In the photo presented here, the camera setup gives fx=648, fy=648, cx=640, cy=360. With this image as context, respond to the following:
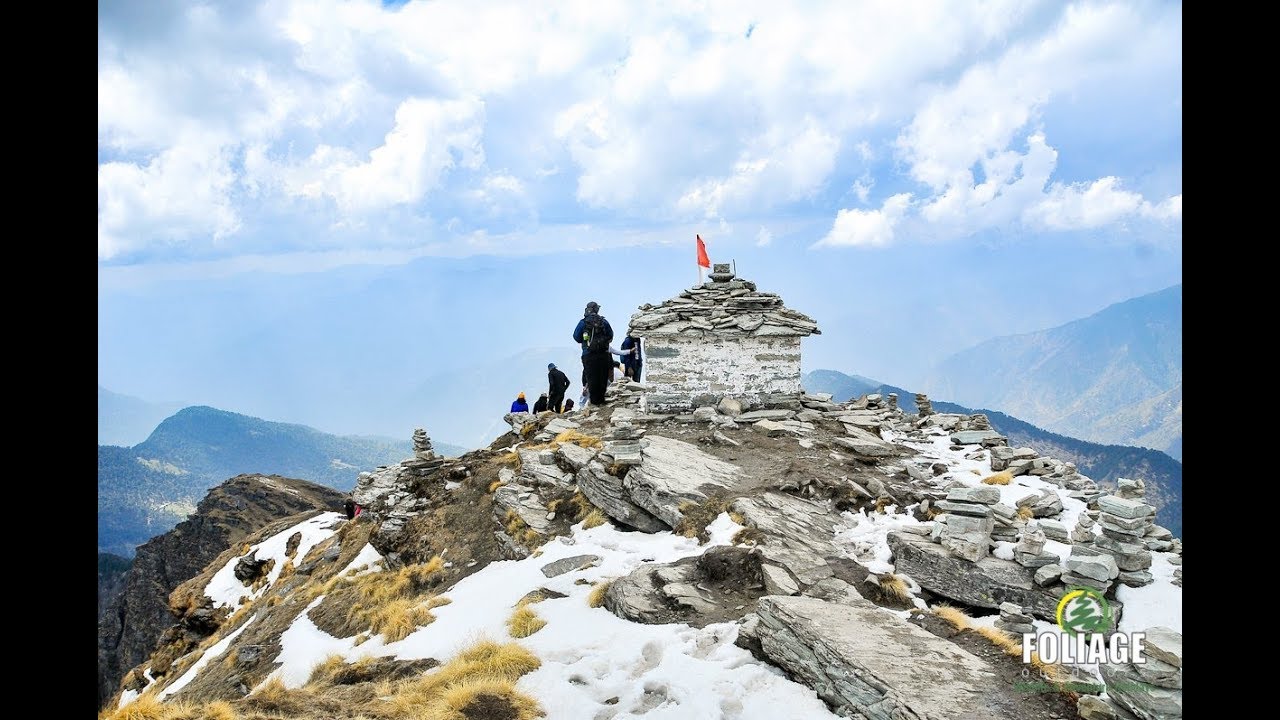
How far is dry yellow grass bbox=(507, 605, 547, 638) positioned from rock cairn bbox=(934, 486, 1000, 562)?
604 centimetres

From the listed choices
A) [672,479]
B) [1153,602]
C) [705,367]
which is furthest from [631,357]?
[1153,602]

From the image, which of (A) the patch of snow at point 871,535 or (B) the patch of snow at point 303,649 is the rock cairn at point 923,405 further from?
(B) the patch of snow at point 303,649

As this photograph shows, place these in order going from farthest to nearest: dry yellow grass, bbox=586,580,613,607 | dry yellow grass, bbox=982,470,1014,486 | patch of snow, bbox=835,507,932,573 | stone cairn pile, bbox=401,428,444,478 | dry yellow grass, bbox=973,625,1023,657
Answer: stone cairn pile, bbox=401,428,444,478, dry yellow grass, bbox=982,470,1014,486, patch of snow, bbox=835,507,932,573, dry yellow grass, bbox=586,580,613,607, dry yellow grass, bbox=973,625,1023,657

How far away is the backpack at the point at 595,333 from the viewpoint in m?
22.2

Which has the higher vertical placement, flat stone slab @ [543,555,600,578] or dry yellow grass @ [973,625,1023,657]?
dry yellow grass @ [973,625,1023,657]

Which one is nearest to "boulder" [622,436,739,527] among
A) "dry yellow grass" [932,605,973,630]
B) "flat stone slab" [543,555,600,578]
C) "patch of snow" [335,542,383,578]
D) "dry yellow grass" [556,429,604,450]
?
"flat stone slab" [543,555,600,578]

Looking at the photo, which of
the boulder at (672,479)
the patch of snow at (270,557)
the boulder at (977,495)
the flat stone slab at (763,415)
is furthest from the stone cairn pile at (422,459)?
the boulder at (977,495)

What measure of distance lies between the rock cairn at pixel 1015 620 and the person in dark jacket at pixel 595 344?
→ 15792 millimetres

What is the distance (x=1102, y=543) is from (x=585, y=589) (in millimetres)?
7236

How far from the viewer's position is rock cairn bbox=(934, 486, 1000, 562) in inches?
360

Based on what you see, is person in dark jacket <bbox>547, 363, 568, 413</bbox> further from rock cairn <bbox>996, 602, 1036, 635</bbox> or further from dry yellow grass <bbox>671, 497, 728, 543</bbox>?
rock cairn <bbox>996, 602, 1036, 635</bbox>
